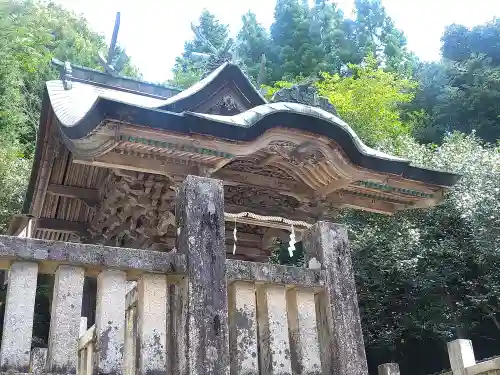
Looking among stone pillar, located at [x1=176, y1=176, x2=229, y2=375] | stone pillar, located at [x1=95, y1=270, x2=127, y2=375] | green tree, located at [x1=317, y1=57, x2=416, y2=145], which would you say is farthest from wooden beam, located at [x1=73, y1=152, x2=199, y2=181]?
green tree, located at [x1=317, y1=57, x2=416, y2=145]

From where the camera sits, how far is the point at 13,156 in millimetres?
17547

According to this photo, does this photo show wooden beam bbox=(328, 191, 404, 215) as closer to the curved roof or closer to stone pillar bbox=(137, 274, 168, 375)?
the curved roof

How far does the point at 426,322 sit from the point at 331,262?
1167 centimetres

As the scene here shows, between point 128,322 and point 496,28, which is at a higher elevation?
point 496,28

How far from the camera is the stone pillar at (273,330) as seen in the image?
3271 mm

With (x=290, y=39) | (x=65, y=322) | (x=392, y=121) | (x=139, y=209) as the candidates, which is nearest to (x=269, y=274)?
(x=65, y=322)

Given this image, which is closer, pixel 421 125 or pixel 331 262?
pixel 331 262

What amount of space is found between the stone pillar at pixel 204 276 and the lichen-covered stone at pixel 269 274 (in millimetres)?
83

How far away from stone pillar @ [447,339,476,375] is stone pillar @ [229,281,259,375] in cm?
686

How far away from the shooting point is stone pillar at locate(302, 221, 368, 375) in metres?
3.54

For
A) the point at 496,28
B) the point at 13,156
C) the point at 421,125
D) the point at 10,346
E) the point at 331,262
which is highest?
the point at 496,28

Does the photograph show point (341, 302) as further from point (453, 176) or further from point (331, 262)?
point (453, 176)

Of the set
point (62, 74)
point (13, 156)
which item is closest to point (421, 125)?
point (13, 156)

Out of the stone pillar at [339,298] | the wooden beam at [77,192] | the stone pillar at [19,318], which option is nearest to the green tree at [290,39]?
the wooden beam at [77,192]
